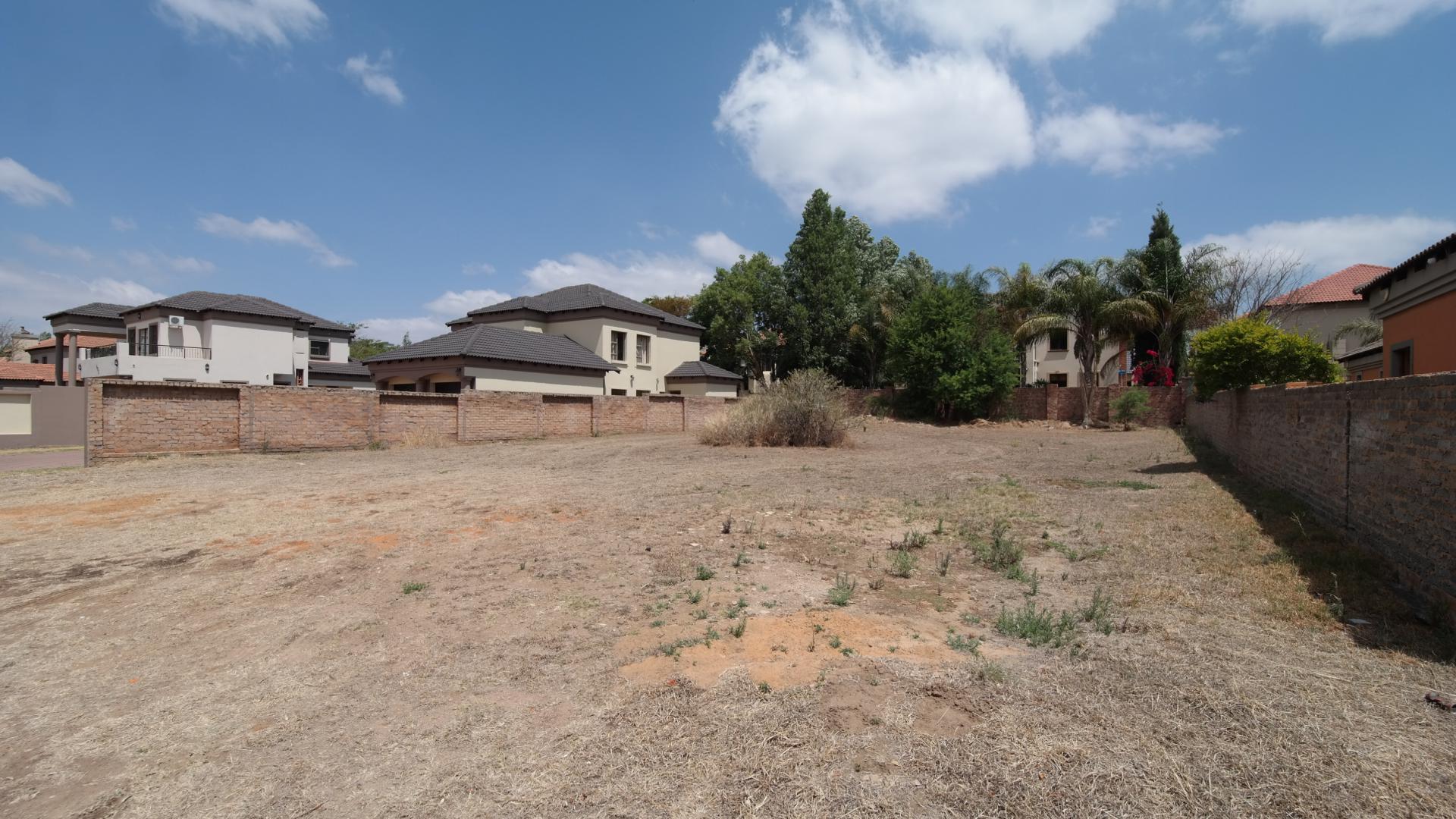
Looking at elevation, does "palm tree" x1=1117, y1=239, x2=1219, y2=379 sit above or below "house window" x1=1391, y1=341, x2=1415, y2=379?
above

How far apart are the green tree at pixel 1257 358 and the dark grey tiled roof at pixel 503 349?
22558 mm

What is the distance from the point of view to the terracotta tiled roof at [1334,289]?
28.8 meters

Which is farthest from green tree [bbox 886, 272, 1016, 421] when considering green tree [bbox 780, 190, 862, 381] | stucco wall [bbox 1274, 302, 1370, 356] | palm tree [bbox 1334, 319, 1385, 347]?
palm tree [bbox 1334, 319, 1385, 347]

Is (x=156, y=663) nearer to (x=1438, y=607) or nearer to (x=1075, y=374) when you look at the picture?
(x=1438, y=607)

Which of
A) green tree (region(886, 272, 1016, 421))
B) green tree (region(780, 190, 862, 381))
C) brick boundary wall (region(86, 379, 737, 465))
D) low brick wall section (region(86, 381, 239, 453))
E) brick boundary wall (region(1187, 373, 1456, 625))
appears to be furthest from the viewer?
green tree (region(780, 190, 862, 381))

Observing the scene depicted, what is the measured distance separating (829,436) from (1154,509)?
34.3 feet

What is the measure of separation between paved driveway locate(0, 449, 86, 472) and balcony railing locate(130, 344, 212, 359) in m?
9.73

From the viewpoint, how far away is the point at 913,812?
2520 mm

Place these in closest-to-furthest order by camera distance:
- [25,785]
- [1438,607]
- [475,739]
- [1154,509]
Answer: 1. [25,785]
2. [475,739]
3. [1438,607]
4. [1154,509]

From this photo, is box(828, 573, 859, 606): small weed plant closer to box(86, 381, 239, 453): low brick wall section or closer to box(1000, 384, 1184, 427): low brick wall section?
box(86, 381, 239, 453): low brick wall section

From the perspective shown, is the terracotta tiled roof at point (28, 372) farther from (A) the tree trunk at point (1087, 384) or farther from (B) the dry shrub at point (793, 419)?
(A) the tree trunk at point (1087, 384)

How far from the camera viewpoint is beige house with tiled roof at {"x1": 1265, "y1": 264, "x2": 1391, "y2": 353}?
2862cm

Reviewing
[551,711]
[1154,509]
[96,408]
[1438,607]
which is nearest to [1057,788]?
[551,711]

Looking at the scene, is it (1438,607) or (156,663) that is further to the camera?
(1438,607)
